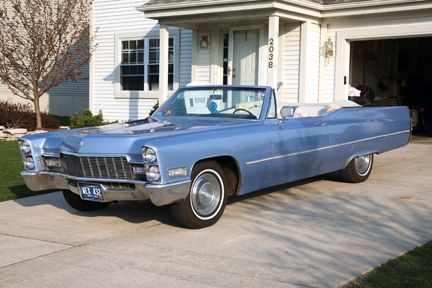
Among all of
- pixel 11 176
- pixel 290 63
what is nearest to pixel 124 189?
pixel 11 176

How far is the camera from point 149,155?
5.55m

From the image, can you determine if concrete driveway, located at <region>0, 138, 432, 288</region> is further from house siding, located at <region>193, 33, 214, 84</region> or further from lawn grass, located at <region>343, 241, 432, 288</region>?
house siding, located at <region>193, 33, 214, 84</region>

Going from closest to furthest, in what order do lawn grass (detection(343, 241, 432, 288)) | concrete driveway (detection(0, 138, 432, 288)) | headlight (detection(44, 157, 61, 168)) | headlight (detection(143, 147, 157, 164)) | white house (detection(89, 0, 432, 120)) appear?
lawn grass (detection(343, 241, 432, 288)) < concrete driveway (detection(0, 138, 432, 288)) < headlight (detection(143, 147, 157, 164)) < headlight (detection(44, 157, 61, 168)) < white house (detection(89, 0, 432, 120))

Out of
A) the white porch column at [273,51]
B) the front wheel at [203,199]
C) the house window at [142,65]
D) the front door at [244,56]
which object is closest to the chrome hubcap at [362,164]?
the front wheel at [203,199]

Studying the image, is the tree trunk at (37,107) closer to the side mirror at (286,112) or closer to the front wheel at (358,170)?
the front wheel at (358,170)

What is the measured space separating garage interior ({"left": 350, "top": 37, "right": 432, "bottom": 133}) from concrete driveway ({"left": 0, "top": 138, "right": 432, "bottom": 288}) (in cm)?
927

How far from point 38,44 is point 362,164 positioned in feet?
37.4

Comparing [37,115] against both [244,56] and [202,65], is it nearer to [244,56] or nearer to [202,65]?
[202,65]

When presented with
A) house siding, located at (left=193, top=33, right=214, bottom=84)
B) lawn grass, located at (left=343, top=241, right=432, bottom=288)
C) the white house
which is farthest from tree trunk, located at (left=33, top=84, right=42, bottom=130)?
lawn grass, located at (left=343, top=241, right=432, bottom=288)

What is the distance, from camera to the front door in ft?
49.6

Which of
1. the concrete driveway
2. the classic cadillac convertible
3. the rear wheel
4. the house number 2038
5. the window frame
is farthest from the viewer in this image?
the window frame

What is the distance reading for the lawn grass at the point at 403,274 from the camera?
4.36m

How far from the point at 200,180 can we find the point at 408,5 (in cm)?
865

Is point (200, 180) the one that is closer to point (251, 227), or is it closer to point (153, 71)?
point (251, 227)
